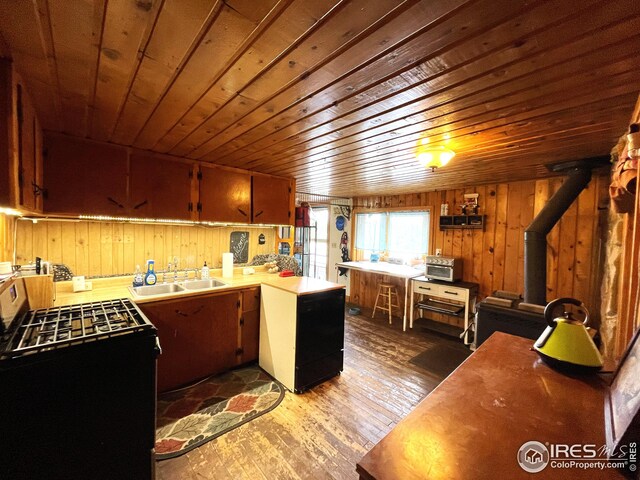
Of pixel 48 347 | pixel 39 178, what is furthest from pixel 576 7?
pixel 39 178

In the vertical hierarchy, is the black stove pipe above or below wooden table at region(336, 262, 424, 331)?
above

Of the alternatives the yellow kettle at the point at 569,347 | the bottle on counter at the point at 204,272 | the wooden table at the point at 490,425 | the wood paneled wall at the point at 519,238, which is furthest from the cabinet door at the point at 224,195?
the wood paneled wall at the point at 519,238

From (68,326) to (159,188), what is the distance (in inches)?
57.6

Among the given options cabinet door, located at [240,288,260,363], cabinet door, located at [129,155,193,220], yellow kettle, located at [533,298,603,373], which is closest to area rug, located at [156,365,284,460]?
cabinet door, located at [240,288,260,363]

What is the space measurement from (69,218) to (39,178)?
550mm

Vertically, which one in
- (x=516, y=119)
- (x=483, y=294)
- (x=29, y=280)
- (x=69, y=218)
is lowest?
(x=483, y=294)

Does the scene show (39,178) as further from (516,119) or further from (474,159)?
(474,159)

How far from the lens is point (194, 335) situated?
245cm

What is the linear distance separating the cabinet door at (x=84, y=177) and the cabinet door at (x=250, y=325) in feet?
4.54

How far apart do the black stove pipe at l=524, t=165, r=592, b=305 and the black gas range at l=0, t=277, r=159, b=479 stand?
126 inches

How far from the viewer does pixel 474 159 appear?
2.58 meters

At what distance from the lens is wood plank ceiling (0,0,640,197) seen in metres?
0.89

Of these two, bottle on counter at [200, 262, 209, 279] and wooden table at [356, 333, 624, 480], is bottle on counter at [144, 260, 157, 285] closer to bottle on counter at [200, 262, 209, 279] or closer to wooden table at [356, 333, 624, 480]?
bottle on counter at [200, 262, 209, 279]

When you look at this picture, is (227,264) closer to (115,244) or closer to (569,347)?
(115,244)
